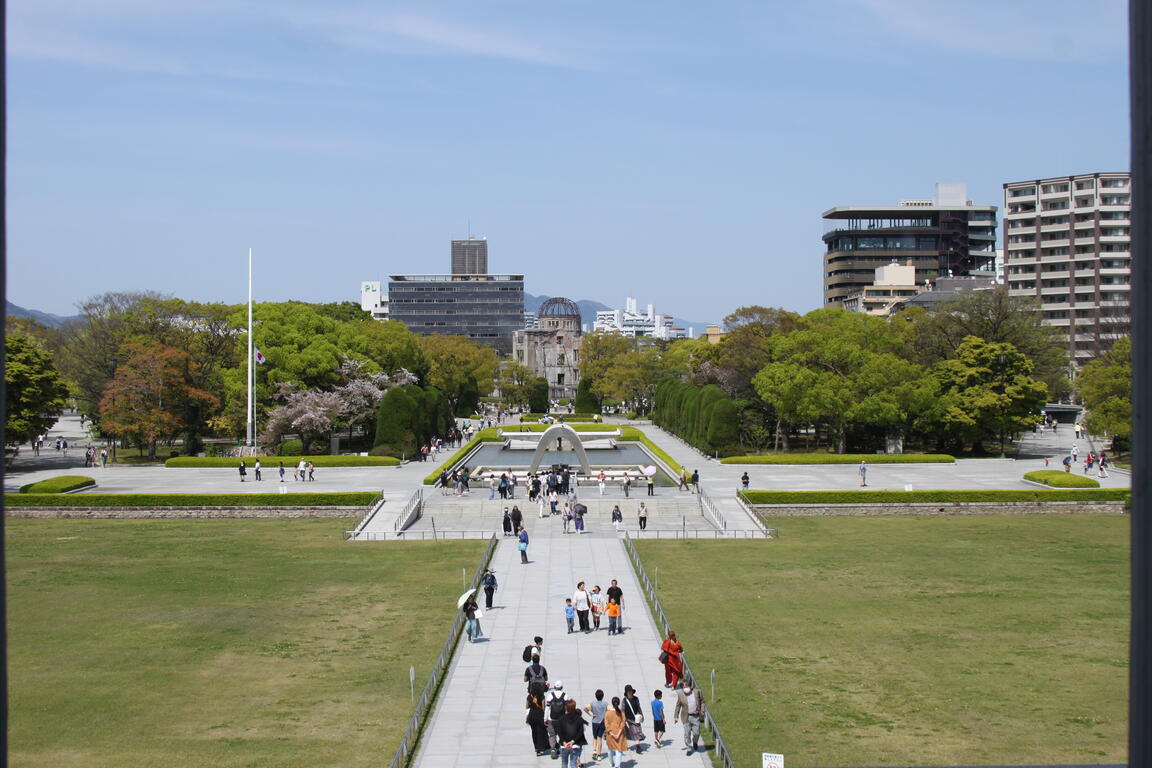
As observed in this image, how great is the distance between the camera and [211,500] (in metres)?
44.9

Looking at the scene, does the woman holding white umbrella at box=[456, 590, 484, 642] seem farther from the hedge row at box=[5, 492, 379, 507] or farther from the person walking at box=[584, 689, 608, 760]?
the hedge row at box=[5, 492, 379, 507]

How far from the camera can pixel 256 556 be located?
35719 mm

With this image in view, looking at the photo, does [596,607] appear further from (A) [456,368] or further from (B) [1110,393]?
(A) [456,368]

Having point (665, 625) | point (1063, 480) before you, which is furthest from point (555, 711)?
point (1063, 480)

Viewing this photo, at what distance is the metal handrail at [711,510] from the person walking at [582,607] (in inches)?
658

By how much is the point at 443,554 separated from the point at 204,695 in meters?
16.0

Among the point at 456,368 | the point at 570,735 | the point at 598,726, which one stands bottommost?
the point at 598,726

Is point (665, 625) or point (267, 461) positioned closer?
point (665, 625)

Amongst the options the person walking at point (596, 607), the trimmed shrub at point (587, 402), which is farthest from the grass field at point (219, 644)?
the trimmed shrub at point (587, 402)

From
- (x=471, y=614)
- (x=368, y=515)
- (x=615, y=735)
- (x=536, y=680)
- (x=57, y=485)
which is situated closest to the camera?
(x=615, y=735)

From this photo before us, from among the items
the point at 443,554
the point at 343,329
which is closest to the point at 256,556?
the point at 443,554

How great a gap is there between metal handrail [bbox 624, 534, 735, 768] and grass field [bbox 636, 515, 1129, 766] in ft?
1.53

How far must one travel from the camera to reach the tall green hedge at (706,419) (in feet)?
215

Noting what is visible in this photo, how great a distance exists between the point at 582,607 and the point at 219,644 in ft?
26.8
